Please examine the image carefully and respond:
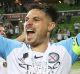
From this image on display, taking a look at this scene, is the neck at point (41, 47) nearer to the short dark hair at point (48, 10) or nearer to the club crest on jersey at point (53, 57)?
the club crest on jersey at point (53, 57)

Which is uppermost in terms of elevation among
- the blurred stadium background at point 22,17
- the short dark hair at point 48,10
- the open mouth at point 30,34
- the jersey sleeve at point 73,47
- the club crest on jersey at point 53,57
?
the short dark hair at point 48,10

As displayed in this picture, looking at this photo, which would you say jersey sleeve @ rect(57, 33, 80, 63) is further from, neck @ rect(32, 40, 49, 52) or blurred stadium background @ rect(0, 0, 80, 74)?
blurred stadium background @ rect(0, 0, 80, 74)

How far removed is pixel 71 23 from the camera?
21.0 m

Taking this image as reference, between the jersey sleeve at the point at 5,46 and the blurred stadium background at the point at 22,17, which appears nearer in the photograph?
the jersey sleeve at the point at 5,46

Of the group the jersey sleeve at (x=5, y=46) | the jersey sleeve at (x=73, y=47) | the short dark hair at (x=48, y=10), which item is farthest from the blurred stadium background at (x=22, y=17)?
the jersey sleeve at (x=5, y=46)

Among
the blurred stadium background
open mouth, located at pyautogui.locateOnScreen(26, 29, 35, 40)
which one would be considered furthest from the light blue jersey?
the blurred stadium background

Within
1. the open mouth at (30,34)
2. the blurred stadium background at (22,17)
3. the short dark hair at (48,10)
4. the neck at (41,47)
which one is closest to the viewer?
the open mouth at (30,34)

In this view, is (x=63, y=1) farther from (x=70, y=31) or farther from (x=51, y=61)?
(x=51, y=61)

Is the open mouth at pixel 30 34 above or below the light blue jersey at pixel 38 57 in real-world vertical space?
above

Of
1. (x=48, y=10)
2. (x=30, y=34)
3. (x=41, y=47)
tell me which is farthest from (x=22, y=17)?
(x=30, y=34)

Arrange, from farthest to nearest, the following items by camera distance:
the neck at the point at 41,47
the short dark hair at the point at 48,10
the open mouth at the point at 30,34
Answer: the short dark hair at the point at 48,10 < the neck at the point at 41,47 < the open mouth at the point at 30,34

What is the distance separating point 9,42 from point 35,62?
0.28 m

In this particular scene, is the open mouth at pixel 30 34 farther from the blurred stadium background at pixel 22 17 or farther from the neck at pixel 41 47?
the blurred stadium background at pixel 22 17

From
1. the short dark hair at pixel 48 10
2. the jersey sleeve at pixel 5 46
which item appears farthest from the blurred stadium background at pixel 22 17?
the jersey sleeve at pixel 5 46
